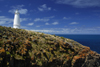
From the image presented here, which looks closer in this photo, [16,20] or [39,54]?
[39,54]

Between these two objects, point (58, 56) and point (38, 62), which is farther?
point (58, 56)

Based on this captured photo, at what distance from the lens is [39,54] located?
14578mm

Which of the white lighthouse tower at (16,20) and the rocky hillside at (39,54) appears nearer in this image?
the rocky hillside at (39,54)

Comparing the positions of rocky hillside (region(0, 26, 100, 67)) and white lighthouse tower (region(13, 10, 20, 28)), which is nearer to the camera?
rocky hillside (region(0, 26, 100, 67))

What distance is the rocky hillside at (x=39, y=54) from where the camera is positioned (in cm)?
1262

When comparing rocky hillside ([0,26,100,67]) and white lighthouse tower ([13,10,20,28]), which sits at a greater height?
white lighthouse tower ([13,10,20,28])

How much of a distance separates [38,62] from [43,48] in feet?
10.9

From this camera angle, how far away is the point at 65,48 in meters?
18.5

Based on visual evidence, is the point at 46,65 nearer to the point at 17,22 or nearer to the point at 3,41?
the point at 3,41

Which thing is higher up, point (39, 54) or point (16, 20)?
point (16, 20)

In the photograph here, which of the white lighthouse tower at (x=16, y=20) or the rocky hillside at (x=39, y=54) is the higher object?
the white lighthouse tower at (x=16, y=20)

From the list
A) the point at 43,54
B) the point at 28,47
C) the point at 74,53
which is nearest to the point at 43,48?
the point at 43,54

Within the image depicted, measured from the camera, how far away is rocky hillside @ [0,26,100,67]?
1262 cm

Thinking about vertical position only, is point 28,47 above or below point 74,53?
above
